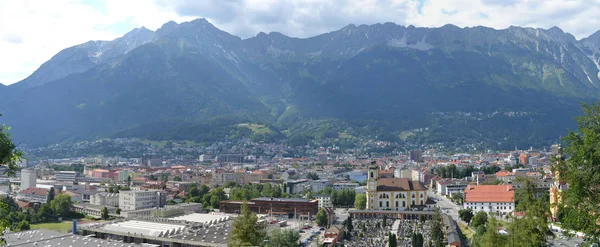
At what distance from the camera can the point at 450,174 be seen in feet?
274

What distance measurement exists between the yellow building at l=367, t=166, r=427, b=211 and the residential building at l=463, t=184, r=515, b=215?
7.07 metres

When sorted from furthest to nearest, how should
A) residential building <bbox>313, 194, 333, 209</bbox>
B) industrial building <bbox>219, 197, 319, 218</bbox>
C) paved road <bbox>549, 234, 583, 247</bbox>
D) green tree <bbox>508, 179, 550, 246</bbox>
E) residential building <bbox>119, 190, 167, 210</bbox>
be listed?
residential building <bbox>313, 194, 333, 209</bbox>
residential building <bbox>119, 190, 167, 210</bbox>
industrial building <bbox>219, 197, 319, 218</bbox>
paved road <bbox>549, 234, 583, 247</bbox>
green tree <bbox>508, 179, 550, 246</bbox>

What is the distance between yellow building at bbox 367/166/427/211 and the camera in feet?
187

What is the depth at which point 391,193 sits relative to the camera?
57.7 metres

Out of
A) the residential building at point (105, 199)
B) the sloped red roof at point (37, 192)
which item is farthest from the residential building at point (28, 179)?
the residential building at point (105, 199)

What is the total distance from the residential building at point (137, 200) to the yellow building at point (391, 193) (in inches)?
953

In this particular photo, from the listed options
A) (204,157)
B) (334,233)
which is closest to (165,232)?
(334,233)

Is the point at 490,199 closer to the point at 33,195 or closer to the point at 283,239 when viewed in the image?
the point at 283,239

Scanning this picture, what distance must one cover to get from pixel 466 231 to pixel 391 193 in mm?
15708

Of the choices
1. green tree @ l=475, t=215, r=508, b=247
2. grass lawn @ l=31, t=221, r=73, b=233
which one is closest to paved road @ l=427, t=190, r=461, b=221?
green tree @ l=475, t=215, r=508, b=247

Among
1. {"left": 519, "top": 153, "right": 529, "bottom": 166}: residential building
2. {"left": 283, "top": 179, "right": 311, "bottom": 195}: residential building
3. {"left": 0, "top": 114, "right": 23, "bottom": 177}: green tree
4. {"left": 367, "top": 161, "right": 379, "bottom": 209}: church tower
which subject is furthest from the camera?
{"left": 519, "top": 153, "right": 529, "bottom": 166}: residential building

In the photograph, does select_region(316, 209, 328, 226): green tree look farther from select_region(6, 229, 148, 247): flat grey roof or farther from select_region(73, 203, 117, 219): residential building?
select_region(73, 203, 117, 219): residential building

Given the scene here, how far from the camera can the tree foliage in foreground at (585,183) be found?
12484mm

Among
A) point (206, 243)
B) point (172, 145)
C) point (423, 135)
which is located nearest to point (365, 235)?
point (206, 243)
